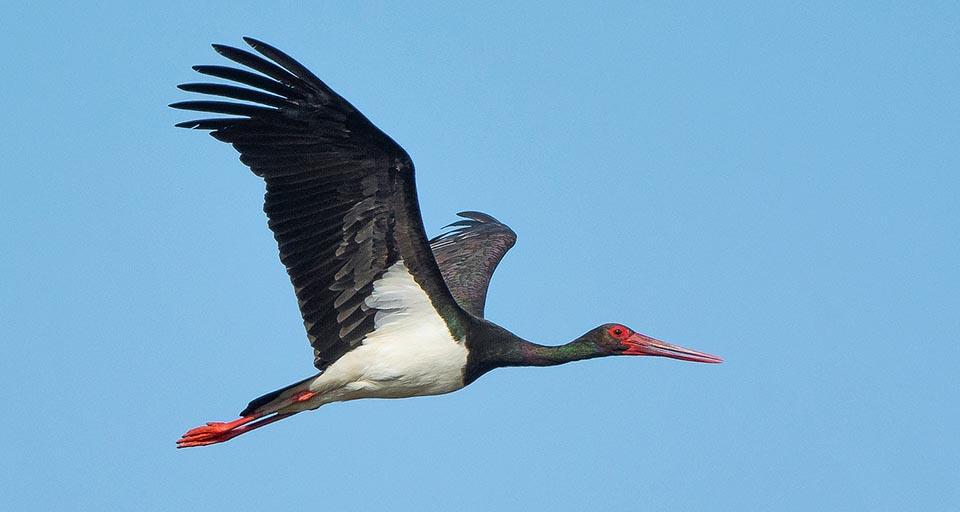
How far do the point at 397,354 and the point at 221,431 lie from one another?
2026 millimetres

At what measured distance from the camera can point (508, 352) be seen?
15594 mm

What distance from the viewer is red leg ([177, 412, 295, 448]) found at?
15.7 m

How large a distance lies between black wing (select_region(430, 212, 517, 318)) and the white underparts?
2.28 m

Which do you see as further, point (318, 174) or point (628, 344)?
point (628, 344)

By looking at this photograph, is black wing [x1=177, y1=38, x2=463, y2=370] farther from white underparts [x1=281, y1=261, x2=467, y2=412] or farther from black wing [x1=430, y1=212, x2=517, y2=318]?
black wing [x1=430, y1=212, x2=517, y2=318]

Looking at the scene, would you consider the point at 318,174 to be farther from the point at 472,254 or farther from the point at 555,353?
the point at 472,254

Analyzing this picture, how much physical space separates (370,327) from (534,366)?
6.02 feet

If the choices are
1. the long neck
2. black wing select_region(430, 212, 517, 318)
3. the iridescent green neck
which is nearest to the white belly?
the long neck

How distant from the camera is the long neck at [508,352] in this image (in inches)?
606

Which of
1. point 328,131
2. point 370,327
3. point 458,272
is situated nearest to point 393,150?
point 328,131

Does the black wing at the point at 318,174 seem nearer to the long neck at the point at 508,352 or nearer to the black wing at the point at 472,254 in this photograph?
the long neck at the point at 508,352

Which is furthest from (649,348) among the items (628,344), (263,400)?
(263,400)

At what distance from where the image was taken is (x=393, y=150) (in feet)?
45.7

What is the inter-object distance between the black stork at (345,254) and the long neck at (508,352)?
12mm
